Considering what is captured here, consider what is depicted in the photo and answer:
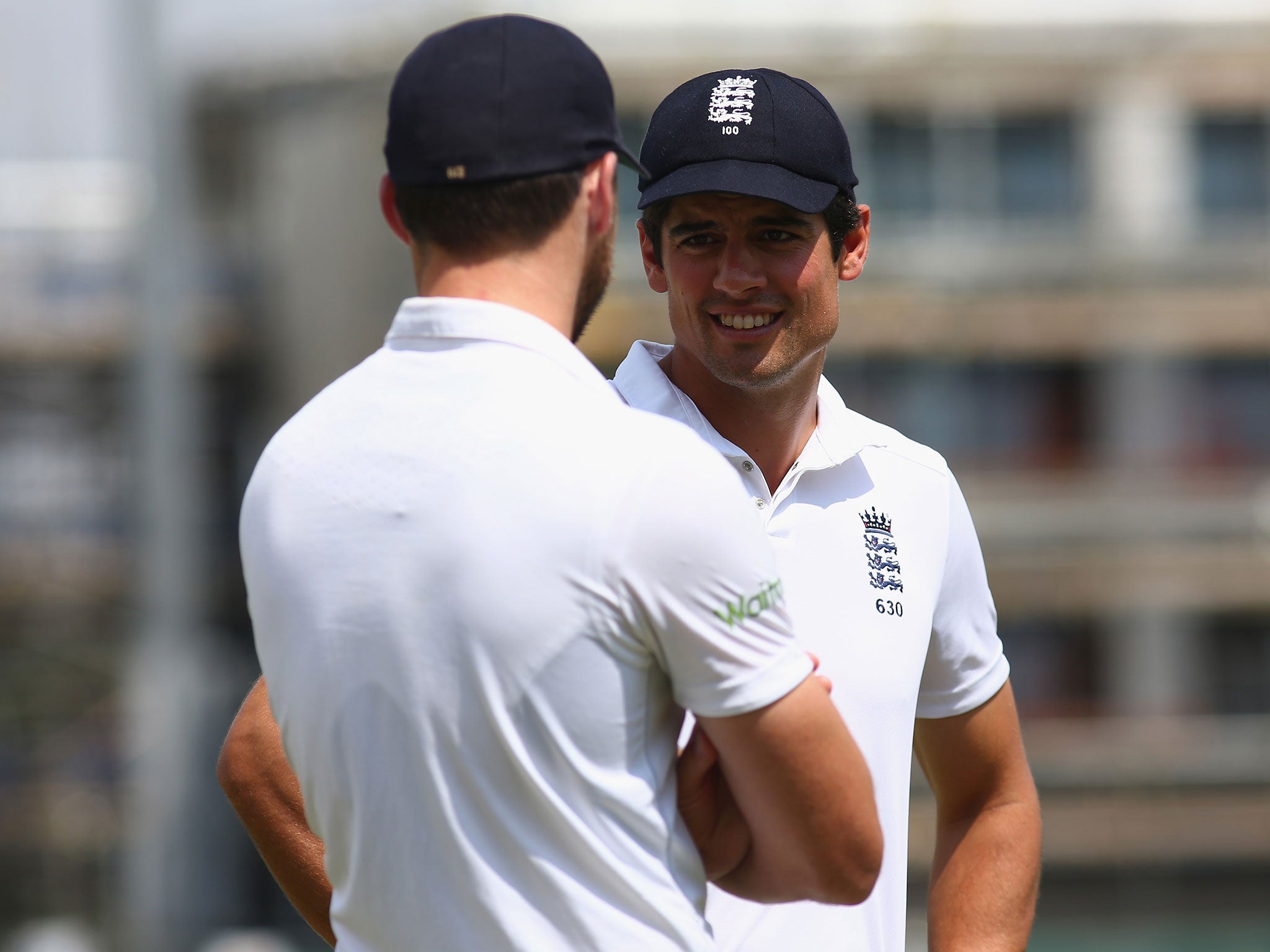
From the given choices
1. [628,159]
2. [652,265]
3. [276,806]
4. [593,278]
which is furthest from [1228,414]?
[593,278]

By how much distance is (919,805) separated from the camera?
24.9 metres

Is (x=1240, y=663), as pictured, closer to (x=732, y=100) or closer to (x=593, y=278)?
(x=732, y=100)

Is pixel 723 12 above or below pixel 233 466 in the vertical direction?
above

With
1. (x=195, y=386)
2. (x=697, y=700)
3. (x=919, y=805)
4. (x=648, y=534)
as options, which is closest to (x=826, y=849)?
(x=697, y=700)

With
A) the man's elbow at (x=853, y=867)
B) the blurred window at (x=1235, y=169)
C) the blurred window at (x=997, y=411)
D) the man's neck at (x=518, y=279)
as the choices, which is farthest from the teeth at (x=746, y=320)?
the blurred window at (x=1235, y=169)

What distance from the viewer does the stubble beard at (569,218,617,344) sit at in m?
2.08

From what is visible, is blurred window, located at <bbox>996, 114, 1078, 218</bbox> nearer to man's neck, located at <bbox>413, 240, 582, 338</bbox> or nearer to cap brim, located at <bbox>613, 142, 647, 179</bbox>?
cap brim, located at <bbox>613, 142, 647, 179</bbox>

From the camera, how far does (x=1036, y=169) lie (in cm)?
2633

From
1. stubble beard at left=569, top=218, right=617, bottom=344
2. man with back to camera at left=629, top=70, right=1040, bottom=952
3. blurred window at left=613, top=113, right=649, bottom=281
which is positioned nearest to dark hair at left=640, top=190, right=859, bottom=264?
man with back to camera at left=629, top=70, right=1040, bottom=952

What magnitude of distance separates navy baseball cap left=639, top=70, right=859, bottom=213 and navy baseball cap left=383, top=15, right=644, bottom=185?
0.69 m

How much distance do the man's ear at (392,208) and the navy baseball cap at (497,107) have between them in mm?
40

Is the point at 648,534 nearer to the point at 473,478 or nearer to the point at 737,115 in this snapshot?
the point at 473,478

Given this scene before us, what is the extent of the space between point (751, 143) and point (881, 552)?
73cm

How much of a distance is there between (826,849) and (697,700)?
24 centimetres
